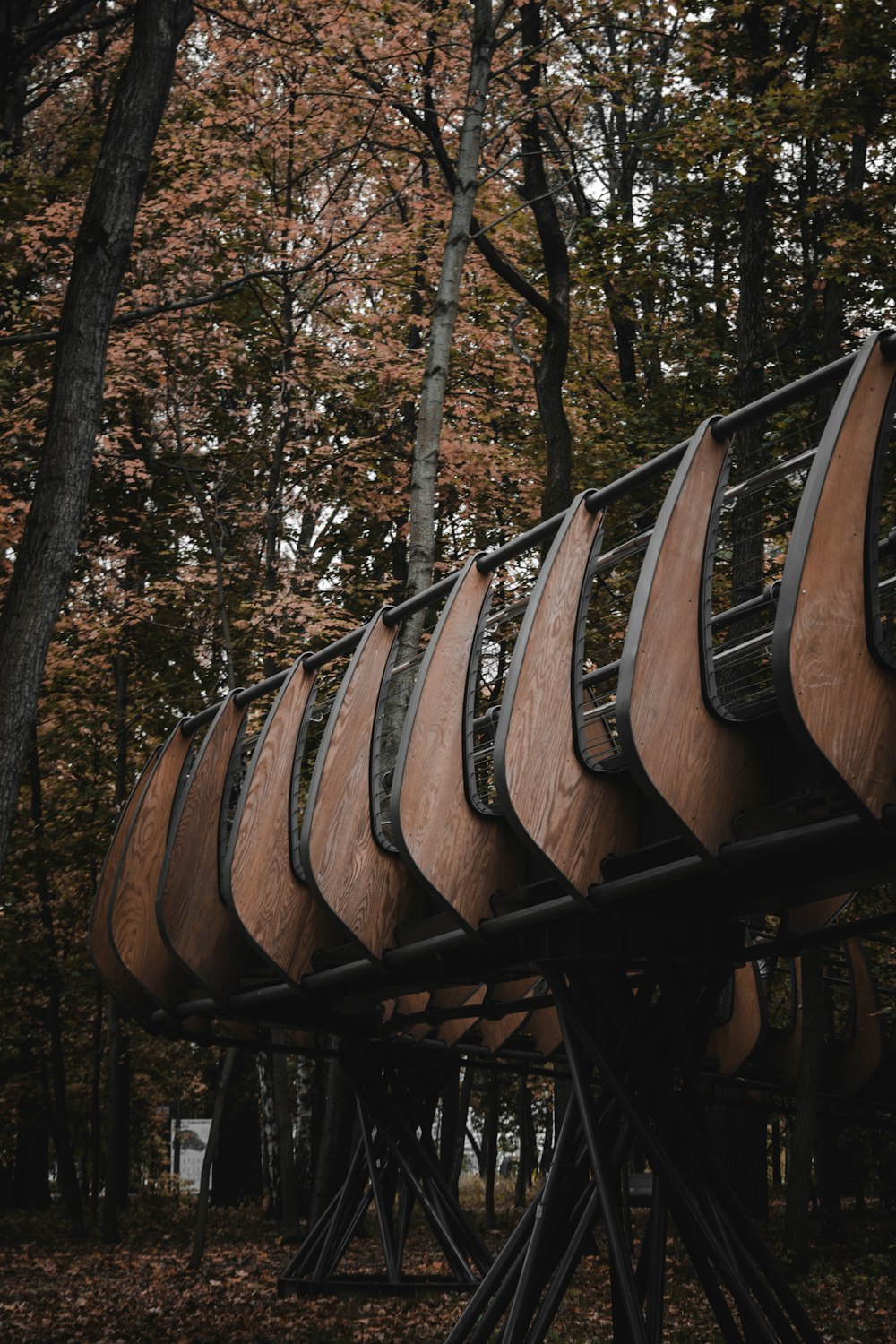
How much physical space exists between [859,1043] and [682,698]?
29.2 feet

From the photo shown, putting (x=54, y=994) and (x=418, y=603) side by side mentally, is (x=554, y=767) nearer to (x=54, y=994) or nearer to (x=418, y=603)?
(x=418, y=603)

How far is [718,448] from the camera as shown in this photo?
5.16 meters

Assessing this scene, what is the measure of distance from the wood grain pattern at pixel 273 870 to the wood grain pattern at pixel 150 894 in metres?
1.78

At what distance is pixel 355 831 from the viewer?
7.09 metres

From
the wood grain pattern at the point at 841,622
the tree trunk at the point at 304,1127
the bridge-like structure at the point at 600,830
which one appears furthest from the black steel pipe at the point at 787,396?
the tree trunk at the point at 304,1127

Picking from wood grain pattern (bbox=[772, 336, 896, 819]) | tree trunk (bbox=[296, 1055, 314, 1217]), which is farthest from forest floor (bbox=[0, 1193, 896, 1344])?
wood grain pattern (bbox=[772, 336, 896, 819])

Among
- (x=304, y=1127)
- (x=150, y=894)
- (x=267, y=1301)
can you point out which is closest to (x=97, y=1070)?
(x=304, y=1127)

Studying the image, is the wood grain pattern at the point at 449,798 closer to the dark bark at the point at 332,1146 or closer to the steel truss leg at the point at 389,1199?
the steel truss leg at the point at 389,1199

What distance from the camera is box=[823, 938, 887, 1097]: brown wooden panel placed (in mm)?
11945

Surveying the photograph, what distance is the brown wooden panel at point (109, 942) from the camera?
10.4m

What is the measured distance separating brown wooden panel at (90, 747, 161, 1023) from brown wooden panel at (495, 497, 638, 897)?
18.1 feet

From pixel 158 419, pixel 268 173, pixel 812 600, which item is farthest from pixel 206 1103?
pixel 812 600

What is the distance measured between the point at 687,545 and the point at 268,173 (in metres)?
14.3

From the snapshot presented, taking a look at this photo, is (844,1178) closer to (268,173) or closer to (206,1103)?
(206,1103)
